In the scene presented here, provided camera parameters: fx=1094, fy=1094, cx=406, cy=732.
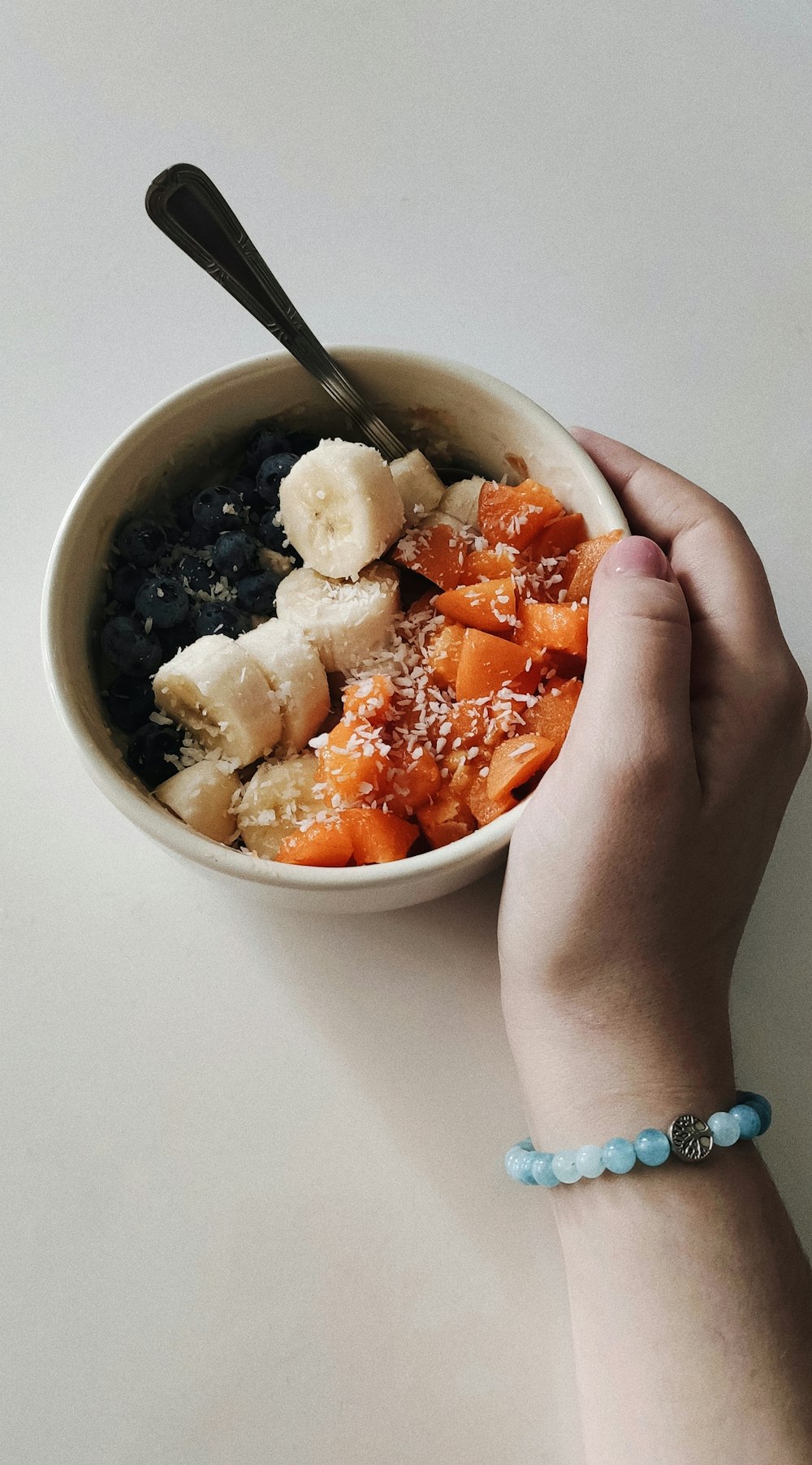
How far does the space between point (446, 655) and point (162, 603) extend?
296mm

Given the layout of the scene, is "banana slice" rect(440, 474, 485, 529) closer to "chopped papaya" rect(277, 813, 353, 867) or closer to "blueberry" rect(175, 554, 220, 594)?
"blueberry" rect(175, 554, 220, 594)

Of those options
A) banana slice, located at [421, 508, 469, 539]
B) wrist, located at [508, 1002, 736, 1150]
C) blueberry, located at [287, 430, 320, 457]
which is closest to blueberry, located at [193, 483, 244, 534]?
blueberry, located at [287, 430, 320, 457]

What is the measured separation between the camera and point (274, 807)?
108cm

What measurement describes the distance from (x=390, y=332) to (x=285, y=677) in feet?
1.98

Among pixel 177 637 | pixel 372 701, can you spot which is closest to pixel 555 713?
pixel 372 701

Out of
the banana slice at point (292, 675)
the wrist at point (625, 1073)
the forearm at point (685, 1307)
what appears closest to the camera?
the forearm at point (685, 1307)

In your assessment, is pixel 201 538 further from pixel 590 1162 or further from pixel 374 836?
pixel 590 1162

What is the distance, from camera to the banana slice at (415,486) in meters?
1.21

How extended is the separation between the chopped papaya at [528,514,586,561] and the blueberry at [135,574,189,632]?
370 mm

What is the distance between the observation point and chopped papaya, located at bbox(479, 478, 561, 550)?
44.3 inches

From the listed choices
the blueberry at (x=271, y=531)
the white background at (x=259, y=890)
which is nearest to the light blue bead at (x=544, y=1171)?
the white background at (x=259, y=890)

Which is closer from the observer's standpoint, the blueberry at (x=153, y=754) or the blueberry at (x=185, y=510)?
the blueberry at (x=153, y=754)

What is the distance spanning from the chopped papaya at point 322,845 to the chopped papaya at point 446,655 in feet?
0.62

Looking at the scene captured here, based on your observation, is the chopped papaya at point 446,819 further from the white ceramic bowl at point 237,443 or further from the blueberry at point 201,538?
the blueberry at point 201,538
